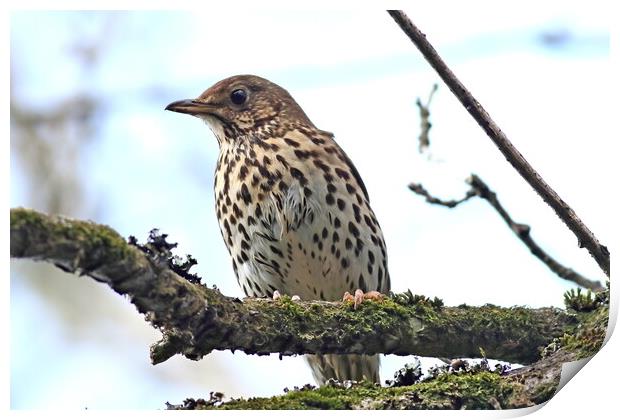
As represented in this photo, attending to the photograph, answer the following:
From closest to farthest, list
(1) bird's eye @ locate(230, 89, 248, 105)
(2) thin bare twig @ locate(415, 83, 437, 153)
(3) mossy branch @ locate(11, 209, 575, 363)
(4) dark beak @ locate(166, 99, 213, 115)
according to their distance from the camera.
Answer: (3) mossy branch @ locate(11, 209, 575, 363) < (2) thin bare twig @ locate(415, 83, 437, 153) < (4) dark beak @ locate(166, 99, 213, 115) < (1) bird's eye @ locate(230, 89, 248, 105)

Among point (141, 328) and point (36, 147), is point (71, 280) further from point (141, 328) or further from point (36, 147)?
point (36, 147)

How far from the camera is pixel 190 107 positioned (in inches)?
84.2

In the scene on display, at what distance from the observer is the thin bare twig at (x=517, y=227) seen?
6.57 ft

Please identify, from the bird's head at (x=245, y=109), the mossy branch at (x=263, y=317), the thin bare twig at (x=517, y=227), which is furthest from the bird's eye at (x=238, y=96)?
the mossy branch at (x=263, y=317)

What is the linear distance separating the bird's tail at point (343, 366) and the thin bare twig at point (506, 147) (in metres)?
0.46

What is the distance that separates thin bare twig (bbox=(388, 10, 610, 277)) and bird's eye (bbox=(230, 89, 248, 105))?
0.62m

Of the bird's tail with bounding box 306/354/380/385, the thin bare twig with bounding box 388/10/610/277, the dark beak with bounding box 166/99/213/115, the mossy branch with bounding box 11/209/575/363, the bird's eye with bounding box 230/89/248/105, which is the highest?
the bird's eye with bounding box 230/89/248/105

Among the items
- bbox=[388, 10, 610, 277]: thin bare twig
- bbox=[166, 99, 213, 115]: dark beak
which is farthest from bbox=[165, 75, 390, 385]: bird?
bbox=[388, 10, 610, 277]: thin bare twig

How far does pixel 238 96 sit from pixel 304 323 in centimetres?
71

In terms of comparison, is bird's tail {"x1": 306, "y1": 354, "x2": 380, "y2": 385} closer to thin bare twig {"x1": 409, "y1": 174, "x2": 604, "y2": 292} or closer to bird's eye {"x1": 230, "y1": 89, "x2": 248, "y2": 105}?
thin bare twig {"x1": 409, "y1": 174, "x2": 604, "y2": 292}

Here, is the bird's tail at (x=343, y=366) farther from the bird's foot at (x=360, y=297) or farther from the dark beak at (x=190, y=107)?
the dark beak at (x=190, y=107)

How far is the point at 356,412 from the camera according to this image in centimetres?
166

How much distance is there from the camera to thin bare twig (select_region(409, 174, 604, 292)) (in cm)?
200

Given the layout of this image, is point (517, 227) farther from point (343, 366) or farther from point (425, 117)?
point (343, 366)
